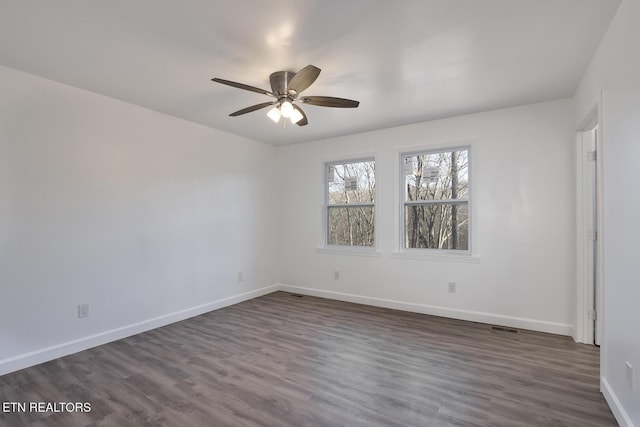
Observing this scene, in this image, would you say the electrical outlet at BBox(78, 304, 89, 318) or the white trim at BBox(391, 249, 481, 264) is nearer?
the electrical outlet at BBox(78, 304, 89, 318)

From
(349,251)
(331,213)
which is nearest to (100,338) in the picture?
(349,251)

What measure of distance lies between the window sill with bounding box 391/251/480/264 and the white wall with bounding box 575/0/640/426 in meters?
1.65

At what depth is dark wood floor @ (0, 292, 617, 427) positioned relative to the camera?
6.56 feet

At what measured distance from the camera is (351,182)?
486 centimetres

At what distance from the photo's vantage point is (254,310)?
428 cm

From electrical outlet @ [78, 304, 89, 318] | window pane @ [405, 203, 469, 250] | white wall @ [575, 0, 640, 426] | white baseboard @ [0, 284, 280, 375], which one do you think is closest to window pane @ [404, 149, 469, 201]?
window pane @ [405, 203, 469, 250]

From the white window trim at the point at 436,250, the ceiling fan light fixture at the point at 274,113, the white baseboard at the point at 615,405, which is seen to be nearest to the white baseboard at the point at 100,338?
the white window trim at the point at 436,250

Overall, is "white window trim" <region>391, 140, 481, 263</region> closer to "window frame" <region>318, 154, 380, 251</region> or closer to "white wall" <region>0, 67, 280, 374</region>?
"window frame" <region>318, 154, 380, 251</region>

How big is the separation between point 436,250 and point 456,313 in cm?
80

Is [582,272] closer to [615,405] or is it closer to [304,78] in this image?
[615,405]

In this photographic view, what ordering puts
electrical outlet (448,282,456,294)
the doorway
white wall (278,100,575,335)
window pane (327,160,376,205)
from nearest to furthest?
1. the doorway
2. white wall (278,100,575,335)
3. electrical outlet (448,282,456,294)
4. window pane (327,160,376,205)

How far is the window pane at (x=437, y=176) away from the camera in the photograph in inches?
156

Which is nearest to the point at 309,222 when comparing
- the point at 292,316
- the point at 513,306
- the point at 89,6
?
the point at 292,316

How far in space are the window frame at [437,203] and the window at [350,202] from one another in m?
0.45
